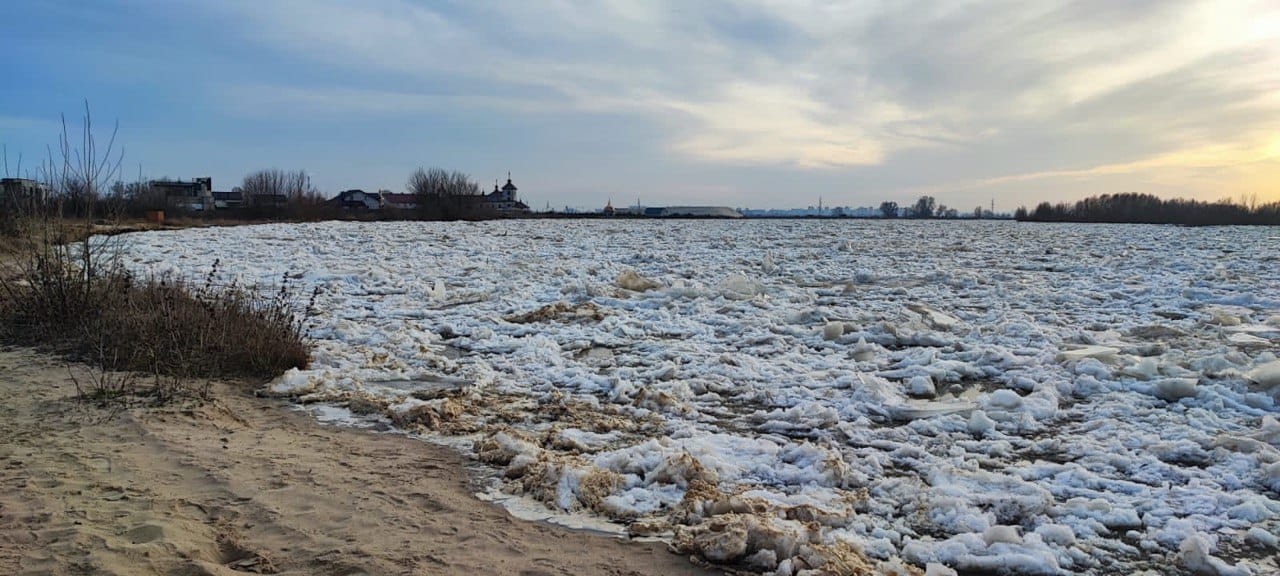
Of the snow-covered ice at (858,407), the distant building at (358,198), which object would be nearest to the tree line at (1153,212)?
the snow-covered ice at (858,407)

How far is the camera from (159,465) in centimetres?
394

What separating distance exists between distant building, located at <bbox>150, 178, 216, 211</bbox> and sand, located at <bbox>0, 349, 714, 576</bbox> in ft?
186

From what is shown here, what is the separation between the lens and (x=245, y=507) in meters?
3.49

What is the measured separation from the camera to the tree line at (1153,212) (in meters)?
59.2

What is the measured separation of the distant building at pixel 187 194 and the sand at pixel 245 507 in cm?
5677

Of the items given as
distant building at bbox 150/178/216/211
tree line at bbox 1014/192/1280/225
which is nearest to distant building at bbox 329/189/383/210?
distant building at bbox 150/178/216/211

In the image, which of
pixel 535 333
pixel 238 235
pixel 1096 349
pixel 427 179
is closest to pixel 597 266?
pixel 535 333

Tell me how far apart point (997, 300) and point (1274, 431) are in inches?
249

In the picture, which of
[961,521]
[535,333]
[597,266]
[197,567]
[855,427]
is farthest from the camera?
[597,266]

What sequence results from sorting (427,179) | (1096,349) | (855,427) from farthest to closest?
(427,179) < (1096,349) < (855,427)

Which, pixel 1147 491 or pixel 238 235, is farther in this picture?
pixel 238 235

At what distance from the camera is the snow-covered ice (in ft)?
11.2

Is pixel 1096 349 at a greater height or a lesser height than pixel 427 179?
lesser

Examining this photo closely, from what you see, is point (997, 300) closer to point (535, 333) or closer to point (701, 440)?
point (535, 333)
